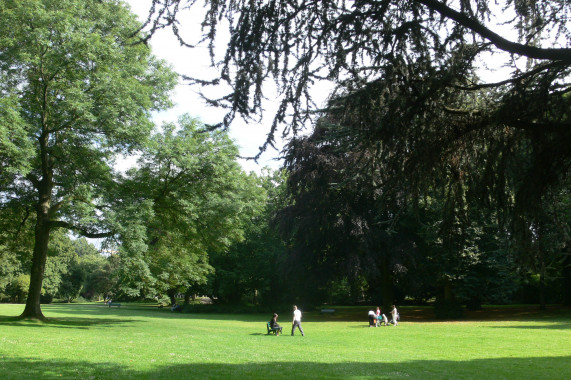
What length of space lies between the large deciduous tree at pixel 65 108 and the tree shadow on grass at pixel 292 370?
31.1ft

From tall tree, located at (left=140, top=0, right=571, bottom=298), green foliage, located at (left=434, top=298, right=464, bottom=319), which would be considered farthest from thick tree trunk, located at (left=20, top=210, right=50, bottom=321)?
green foliage, located at (left=434, top=298, right=464, bottom=319)

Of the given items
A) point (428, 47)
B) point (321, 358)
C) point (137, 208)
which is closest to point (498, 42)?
point (428, 47)

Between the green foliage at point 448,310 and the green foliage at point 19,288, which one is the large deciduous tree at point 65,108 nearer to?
the green foliage at point 448,310

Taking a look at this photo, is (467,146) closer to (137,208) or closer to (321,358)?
(321,358)

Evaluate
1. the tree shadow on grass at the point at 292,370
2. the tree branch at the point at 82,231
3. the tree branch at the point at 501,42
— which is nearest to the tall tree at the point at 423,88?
the tree branch at the point at 501,42

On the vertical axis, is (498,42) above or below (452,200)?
above

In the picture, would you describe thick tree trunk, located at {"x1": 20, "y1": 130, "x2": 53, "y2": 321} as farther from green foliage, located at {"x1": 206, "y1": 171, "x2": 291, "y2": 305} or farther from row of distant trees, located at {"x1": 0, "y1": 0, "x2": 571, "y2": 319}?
green foliage, located at {"x1": 206, "y1": 171, "x2": 291, "y2": 305}

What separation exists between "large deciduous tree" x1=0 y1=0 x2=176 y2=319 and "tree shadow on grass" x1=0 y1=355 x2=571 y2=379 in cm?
948

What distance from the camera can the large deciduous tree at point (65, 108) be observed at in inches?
730

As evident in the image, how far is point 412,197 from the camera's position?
7.23 metres

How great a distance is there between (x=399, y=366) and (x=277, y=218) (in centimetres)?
2130

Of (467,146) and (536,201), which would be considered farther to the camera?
(467,146)

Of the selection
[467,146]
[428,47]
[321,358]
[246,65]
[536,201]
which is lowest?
[321,358]

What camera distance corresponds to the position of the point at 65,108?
60.9 feet
